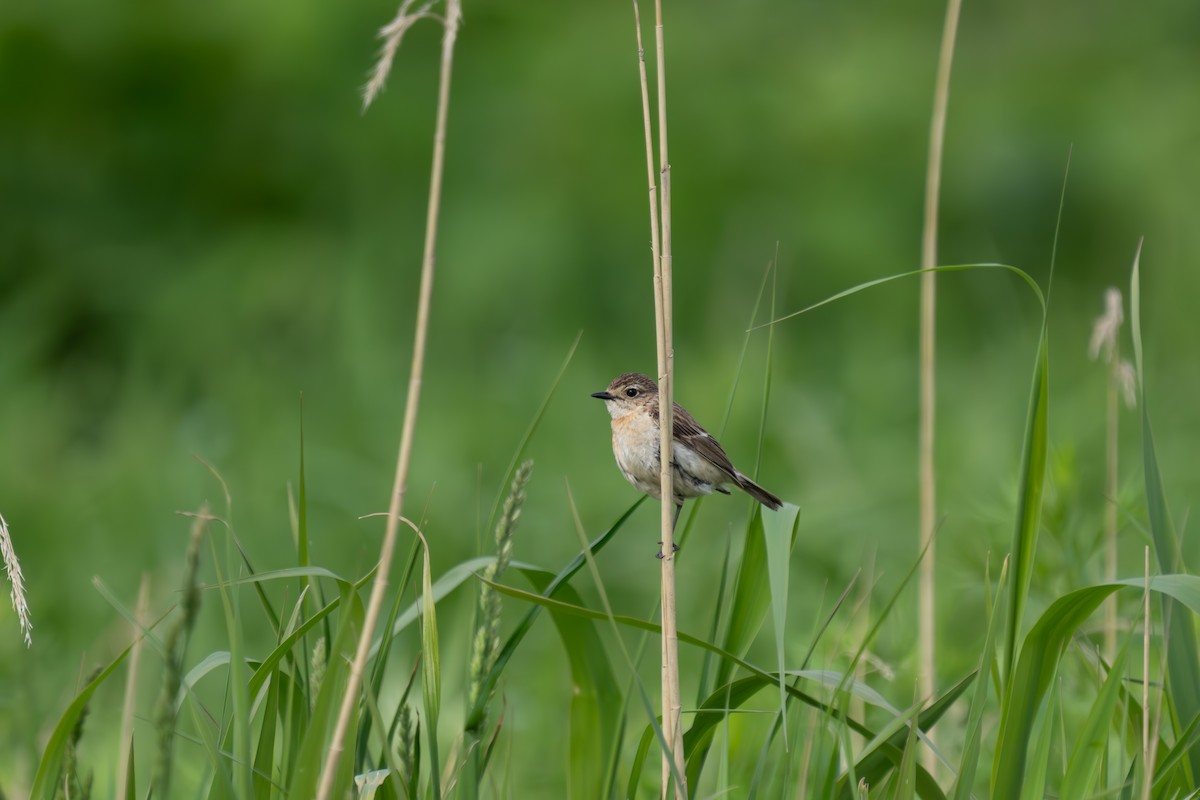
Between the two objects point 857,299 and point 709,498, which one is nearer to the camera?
point 709,498

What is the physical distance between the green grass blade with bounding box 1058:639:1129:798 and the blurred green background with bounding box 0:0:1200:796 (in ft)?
12.3

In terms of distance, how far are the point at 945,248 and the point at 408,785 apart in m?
6.92

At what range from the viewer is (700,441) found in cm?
299

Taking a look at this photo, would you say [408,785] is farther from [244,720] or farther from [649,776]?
[649,776]

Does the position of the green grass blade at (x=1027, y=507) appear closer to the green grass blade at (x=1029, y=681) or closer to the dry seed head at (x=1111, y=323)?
the green grass blade at (x=1029, y=681)

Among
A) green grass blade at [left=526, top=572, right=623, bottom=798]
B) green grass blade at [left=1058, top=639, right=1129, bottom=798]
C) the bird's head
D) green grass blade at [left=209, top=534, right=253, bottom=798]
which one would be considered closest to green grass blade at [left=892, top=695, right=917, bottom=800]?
green grass blade at [left=1058, top=639, right=1129, bottom=798]

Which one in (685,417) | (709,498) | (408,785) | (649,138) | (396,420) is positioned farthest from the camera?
(396,420)

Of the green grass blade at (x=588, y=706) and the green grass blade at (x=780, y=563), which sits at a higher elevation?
the green grass blade at (x=780, y=563)

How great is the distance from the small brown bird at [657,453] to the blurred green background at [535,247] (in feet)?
8.73

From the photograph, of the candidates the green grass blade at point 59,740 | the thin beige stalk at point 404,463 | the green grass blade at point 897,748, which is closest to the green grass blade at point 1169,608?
the green grass blade at point 897,748

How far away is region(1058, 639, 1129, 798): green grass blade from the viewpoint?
1.89 m

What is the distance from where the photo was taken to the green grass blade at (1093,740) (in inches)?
74.4

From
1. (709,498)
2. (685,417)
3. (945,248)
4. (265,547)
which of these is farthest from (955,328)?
(685,417)

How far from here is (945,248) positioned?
8.16m
